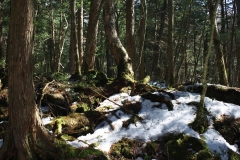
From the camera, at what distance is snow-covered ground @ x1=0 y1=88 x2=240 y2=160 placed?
5.47 metres

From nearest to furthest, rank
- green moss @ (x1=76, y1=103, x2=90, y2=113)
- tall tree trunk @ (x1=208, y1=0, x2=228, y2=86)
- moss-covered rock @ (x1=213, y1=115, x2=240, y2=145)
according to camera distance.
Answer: moss-covered rock @ (x1=213, y1=115, x2=240, y2=145) < green moss @ (x1=76, y1=103, x2=90, y2=113) < tall tree trunk @ (x1=208, y1=0, x2=228, y2=86)

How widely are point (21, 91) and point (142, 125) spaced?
326cm

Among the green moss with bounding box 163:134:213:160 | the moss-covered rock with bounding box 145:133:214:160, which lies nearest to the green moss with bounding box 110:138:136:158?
the moss-covered rock with bounding box 145:133:214:160

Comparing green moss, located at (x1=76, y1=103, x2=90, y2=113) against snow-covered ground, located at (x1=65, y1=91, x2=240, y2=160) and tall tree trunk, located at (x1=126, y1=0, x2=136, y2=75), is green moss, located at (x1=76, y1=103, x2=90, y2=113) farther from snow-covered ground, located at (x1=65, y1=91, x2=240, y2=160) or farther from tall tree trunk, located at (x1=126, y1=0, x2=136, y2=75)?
tall tree trunk, located at (x1=126, y1=0, x2=136, y2=75)

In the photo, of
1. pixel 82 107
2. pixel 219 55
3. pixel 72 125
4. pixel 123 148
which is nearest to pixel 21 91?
pixel 72 125

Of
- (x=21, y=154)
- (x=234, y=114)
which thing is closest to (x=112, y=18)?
(x=234, y=114)

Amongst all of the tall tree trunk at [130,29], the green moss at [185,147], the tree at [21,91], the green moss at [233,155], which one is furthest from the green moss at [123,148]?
the tall tree trunk at [130,29]

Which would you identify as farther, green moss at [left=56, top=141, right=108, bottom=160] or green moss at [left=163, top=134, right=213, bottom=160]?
green moss at [left=163, top=134, right=213, bottom=160]

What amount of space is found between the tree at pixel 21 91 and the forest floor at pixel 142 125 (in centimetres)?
90

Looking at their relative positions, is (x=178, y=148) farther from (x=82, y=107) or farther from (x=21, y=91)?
(x=21, y=91)

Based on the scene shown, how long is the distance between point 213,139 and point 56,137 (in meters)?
3.62

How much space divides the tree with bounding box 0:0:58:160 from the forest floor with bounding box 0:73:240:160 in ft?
2.97

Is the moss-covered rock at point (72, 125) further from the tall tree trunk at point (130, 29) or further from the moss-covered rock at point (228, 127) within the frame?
the tall tree trunk at point (130, 29)

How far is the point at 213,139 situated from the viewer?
18.3 feet
